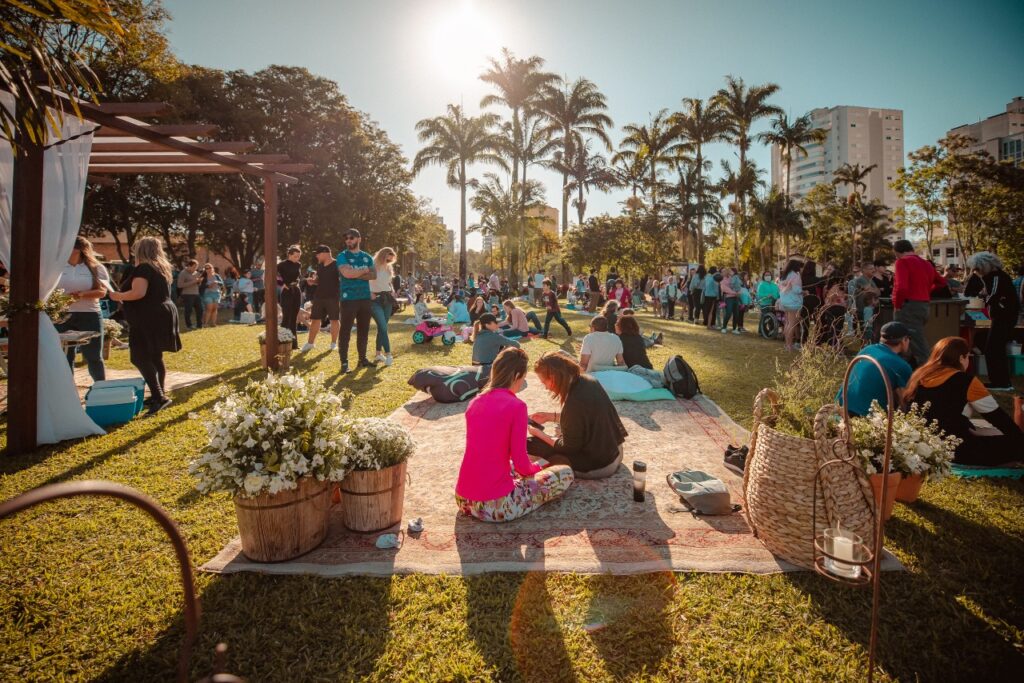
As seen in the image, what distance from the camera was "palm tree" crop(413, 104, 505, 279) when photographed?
32.8m

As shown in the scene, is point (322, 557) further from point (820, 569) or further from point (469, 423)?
point (820, 569)

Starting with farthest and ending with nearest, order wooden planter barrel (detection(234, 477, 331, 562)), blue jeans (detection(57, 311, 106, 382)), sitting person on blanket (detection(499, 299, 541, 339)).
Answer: sitting person on blanket (detection(499, 299, 541, 339)) → blue jeans (detection(57, 311, 106, 382)) → wooden planter barrel (detection(234, 477, 331, 562))

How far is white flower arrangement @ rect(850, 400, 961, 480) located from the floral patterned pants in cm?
209

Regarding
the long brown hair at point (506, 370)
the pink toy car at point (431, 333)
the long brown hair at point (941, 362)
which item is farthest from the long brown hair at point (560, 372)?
the pink toy car at point (431, 333)

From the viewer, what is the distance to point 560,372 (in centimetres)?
417

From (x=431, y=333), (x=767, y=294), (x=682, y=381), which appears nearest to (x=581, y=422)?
(x=682, y=381)

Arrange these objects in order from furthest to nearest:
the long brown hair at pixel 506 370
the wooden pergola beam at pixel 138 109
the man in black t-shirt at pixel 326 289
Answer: the man in black t-shirt at pixel 326 289
the wooden pergola beam at pixel 138 109
the long brown hair at pixel 506 370

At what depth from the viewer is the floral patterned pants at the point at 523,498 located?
11.8 feet

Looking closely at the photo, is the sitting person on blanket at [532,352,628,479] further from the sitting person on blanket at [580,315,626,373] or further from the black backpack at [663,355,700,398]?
the sitting person on blanket at [580,315,626,373]

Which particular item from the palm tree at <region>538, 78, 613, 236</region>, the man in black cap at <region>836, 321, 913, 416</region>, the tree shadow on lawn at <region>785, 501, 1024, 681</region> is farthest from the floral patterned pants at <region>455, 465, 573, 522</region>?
the palm tree at <region>538, 78, 613, 236</region>

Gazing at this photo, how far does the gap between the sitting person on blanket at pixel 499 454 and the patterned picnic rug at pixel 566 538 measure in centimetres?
15

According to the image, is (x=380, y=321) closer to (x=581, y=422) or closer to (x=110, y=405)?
(x=110, y=405)

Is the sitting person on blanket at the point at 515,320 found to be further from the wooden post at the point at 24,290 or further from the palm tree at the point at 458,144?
the palm tree at the point at 458,144

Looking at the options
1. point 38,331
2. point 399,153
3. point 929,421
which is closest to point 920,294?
point 929,421
